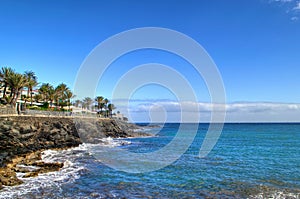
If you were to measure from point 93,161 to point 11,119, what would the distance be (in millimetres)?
15613

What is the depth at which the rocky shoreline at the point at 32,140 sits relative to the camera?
21.8 metres

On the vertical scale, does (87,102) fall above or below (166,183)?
above

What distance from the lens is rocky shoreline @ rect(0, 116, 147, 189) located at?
2178cm

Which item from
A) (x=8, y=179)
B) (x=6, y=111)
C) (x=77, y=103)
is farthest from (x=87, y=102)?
(x=8, y=179)

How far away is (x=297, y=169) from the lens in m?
24.6

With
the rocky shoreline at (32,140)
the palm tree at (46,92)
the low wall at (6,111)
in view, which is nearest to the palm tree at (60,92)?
the palm tree at (46,92)

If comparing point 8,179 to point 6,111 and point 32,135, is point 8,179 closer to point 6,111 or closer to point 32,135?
point 32,135

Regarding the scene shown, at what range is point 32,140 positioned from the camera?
3484 centimetres

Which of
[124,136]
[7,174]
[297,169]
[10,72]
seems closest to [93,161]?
Result: [7,174]

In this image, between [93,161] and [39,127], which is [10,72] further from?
[93,161]

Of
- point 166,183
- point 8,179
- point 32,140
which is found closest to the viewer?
point 8,179

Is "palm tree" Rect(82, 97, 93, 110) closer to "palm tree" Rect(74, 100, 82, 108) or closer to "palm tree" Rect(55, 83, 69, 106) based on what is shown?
"palm tree" Rect(74, 100, 82, 108)

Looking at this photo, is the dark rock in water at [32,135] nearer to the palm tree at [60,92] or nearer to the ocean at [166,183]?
the ocean at [166,183]

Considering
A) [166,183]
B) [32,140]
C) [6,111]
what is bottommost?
[166,183]
